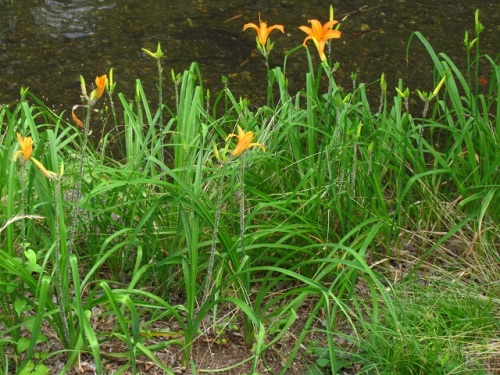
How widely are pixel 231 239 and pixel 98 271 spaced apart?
573mm

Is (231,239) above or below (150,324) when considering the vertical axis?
above

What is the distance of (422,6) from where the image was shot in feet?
18.7

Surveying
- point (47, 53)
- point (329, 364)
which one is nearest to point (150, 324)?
point (329, 364)

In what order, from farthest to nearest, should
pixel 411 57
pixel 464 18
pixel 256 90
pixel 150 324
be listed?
1. pixel 464 18
2. pixel 411 57
3. pixel 256 90
4. pixel 150 324

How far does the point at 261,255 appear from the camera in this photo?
105 inches

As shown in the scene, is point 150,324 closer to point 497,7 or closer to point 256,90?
point 256,90

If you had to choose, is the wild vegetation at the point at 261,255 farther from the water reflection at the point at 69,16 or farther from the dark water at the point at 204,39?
the water reflection at the point at 69,16

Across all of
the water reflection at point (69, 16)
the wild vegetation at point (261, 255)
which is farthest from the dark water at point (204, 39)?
the wild vegetation at point (261, 255)

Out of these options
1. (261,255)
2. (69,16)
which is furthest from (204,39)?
(261,255)

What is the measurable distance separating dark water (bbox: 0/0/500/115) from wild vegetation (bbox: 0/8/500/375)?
1.56m

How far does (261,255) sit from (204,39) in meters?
2.82

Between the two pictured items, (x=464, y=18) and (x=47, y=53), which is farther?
(x=464, y=18)

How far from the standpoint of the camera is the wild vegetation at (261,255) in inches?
95.0

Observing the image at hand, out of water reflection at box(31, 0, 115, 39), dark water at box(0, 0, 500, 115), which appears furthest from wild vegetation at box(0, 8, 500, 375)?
water reflection at box(31, 0, 115, 39)
